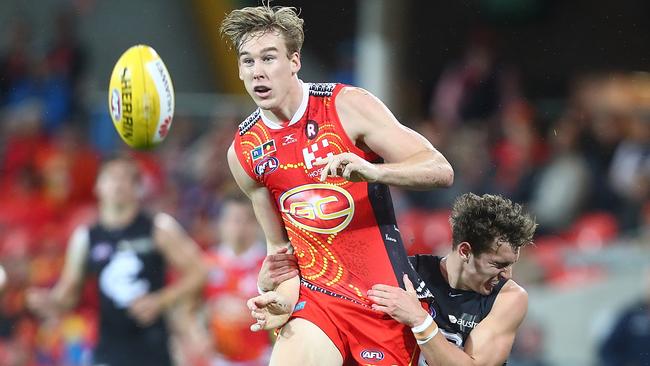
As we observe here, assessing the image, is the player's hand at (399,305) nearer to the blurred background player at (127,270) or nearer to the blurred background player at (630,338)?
the blurred background player at (127,270)

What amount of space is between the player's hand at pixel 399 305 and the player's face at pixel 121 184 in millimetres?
3800

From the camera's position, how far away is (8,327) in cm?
1029

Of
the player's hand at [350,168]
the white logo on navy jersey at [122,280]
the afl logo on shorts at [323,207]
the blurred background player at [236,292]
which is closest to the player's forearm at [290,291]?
the afl logo on shorts at [323,207]

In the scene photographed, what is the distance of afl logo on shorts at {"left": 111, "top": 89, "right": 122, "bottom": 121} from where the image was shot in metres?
5.31

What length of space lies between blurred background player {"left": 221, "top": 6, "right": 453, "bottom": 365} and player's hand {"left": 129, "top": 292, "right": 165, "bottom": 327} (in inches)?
129

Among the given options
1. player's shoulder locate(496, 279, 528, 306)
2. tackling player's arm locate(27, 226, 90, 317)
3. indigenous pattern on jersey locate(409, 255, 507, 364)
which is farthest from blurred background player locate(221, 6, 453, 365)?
tackling player's arm locate(27, 226, 90, 317)

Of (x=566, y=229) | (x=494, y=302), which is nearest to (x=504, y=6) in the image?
(x=566, y=229)

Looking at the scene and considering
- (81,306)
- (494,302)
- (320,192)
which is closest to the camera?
(320,192)

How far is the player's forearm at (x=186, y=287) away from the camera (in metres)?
8.12

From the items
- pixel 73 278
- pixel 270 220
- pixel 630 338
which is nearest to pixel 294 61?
pixel 270 220

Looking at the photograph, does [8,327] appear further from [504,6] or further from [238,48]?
[504,6]

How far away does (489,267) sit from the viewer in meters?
4.98

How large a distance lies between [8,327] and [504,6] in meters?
7.59

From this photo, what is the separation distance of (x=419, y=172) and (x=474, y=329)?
94cm
